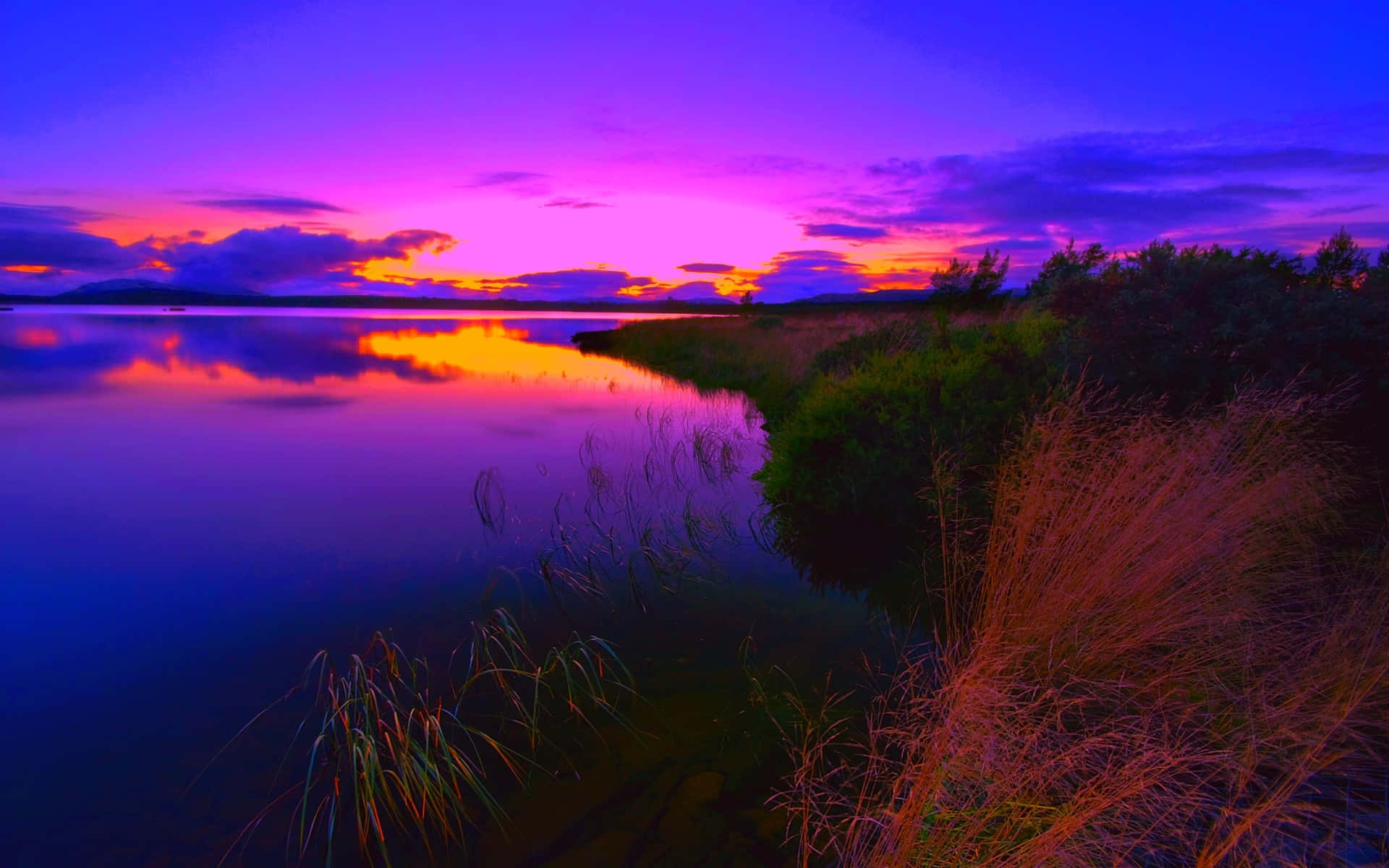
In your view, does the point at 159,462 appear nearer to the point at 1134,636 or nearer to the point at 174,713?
the point at 174,713

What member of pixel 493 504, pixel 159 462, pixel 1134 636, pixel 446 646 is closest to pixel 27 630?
pixel 446 646

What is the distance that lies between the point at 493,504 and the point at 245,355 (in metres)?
31.8

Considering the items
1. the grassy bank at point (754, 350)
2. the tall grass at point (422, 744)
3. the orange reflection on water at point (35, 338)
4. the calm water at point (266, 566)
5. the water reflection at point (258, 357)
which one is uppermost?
the grassy bank at point (754, 350)

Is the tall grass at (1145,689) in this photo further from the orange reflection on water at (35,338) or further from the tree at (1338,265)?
the orange reflection on water at (35,338)

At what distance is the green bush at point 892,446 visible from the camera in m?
8.61

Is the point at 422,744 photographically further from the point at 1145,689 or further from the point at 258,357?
the point at 258,357

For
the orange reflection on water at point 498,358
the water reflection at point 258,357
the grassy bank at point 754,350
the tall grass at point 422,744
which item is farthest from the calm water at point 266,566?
the orange reflection on water at point 498,358

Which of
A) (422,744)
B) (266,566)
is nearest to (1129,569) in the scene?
(422,744)

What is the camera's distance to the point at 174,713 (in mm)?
5340

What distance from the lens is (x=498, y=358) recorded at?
119 ft

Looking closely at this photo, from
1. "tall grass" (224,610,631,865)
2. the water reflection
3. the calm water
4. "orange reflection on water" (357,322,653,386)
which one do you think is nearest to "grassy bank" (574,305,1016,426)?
the calm water

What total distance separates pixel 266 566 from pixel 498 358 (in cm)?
2905

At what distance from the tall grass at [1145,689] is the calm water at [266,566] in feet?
6.66

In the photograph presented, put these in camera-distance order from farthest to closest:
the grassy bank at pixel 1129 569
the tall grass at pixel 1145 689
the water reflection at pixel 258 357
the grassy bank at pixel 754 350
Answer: the water reflection at pixel 258 357
the grassy bank at pixel 754 350
the grassy bank at pixel 1129 569
the tall grass at pixel 1145 689
